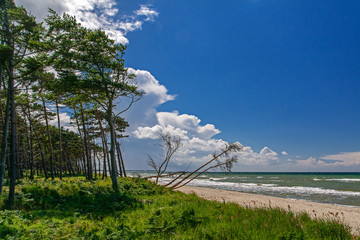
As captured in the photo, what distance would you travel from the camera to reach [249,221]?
5.70 metres

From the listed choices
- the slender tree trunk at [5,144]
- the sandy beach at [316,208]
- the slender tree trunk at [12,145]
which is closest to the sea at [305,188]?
the sandy beach at [316,208]

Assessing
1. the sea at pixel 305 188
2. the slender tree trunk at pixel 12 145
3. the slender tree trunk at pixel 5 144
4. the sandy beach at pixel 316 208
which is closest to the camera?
the slender tree trunk at pixel 12 145

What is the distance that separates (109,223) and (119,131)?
2715cm

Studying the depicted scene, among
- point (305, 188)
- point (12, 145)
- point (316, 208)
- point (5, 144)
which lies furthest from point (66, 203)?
point (305, 188)

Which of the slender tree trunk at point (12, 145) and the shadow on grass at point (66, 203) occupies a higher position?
the slender tree trunk at point (12, 145)

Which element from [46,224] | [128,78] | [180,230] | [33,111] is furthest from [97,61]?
[33,111]

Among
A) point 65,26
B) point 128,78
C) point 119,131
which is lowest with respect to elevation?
point 119,131

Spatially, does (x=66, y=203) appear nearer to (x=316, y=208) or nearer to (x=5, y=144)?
(x=5, y=144)

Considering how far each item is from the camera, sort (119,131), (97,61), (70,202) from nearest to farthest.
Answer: (70,202), (97,61), (119,131)

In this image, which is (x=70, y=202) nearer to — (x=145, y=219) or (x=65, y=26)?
(x=145, y=219)

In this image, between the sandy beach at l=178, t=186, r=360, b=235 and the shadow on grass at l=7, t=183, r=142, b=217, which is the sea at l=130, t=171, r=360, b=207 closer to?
the sandy beach at l=178, t=186, r=360, b=235

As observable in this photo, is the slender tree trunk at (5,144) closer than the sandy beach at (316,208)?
Yes

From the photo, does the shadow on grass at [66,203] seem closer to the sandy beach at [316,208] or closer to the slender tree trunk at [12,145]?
the slender tree trunk at [12,145]

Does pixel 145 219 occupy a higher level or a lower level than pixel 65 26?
lower
